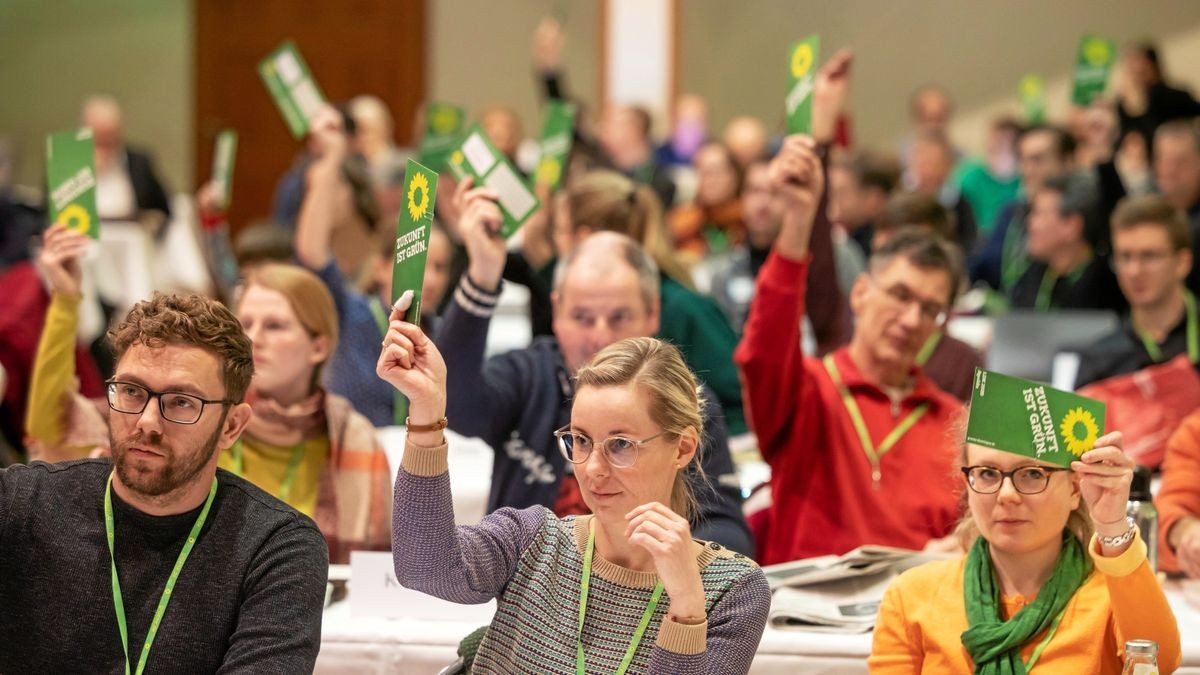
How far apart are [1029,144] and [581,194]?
4506 millimetres

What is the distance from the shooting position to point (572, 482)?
10.7 ft

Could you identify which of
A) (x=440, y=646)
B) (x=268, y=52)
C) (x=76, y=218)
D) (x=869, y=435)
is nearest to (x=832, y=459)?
(x=869, y=435)

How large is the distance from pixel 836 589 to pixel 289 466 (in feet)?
4.01

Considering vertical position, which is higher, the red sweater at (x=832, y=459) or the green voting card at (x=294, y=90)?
the green voting card at (x=294, y=90)

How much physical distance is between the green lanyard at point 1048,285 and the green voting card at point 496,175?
382 centimetres

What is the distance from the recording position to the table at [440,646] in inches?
103

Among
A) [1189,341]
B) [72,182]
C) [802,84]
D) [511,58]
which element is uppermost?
[511,58]

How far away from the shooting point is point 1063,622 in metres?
2.35

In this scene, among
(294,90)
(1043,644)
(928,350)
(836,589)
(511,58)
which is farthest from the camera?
(511,58)

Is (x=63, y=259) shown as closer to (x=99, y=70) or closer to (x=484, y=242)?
(x=484, y=242)

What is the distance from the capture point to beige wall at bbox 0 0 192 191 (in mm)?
13383

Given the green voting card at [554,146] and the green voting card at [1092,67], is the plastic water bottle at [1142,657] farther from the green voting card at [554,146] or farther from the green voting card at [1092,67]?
the green voting card at [1092,67]

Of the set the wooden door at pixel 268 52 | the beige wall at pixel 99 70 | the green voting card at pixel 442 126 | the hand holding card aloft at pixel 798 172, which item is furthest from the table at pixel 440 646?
the beige wall at pixel 99 70

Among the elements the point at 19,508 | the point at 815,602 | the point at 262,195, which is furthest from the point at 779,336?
the point at 262,195
